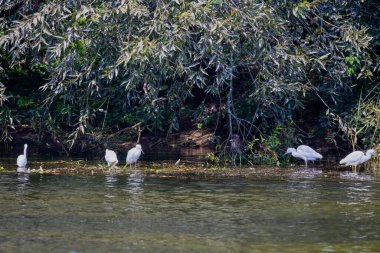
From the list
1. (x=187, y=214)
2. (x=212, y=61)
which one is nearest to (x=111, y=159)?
(x=212, y=61)

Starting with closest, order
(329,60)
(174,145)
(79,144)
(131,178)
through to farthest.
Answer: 1. (131,178)
2. (329,60)
3. (79,144)
4. (174,145)

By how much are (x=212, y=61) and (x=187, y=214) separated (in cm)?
458

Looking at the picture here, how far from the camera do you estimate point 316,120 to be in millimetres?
21578

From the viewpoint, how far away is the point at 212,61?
601 inches

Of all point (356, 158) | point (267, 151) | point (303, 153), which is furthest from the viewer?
point (303, 153)

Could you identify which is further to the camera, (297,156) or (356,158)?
(297,156)

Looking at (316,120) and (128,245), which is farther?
(316,120)

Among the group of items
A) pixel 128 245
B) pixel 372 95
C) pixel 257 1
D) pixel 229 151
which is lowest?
pixel 128 245

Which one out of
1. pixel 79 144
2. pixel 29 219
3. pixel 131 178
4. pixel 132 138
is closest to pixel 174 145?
pixel 132 138

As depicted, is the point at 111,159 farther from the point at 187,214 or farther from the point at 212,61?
the point at 187,214

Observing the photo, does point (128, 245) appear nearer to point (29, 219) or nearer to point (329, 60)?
point (29, 219)

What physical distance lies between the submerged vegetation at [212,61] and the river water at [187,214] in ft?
7.16

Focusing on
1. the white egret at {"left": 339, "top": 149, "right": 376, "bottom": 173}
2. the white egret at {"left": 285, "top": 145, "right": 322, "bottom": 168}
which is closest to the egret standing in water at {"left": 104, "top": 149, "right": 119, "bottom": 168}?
the white egret at {"left": 285, "top": 145, "right": 322, "bottom": 168}

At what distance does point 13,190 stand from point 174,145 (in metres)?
9.32
